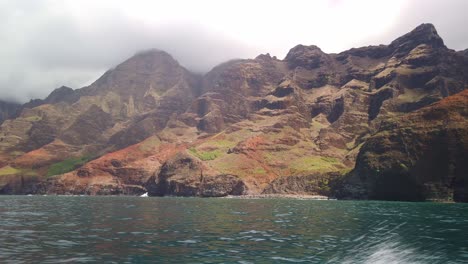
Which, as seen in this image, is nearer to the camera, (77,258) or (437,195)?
(77,258)

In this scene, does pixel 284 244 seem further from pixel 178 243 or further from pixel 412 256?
pixel 412 256

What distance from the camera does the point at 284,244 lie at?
132 feet

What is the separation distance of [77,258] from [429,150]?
19134cm

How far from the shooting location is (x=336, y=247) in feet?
123

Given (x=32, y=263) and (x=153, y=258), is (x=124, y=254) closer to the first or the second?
(x=153, y=258)

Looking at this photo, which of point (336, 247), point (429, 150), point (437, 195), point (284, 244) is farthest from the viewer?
point (429, 150)

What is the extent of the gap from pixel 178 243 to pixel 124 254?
25.4 feet

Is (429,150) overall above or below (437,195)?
above

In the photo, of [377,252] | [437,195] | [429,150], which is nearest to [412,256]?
[377,252]

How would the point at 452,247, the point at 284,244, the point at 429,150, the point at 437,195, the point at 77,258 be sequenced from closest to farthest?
the point at 77,258
the point at 452,247
the point at 284,244
the point at 437,195
the point at 429,150

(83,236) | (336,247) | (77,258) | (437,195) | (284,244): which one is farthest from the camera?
(437,195)

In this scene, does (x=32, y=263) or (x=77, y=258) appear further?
(x=77, y=258)

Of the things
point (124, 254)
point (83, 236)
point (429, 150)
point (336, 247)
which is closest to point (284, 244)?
point (336, 247)

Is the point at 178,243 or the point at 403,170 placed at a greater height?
the point at 403,170
